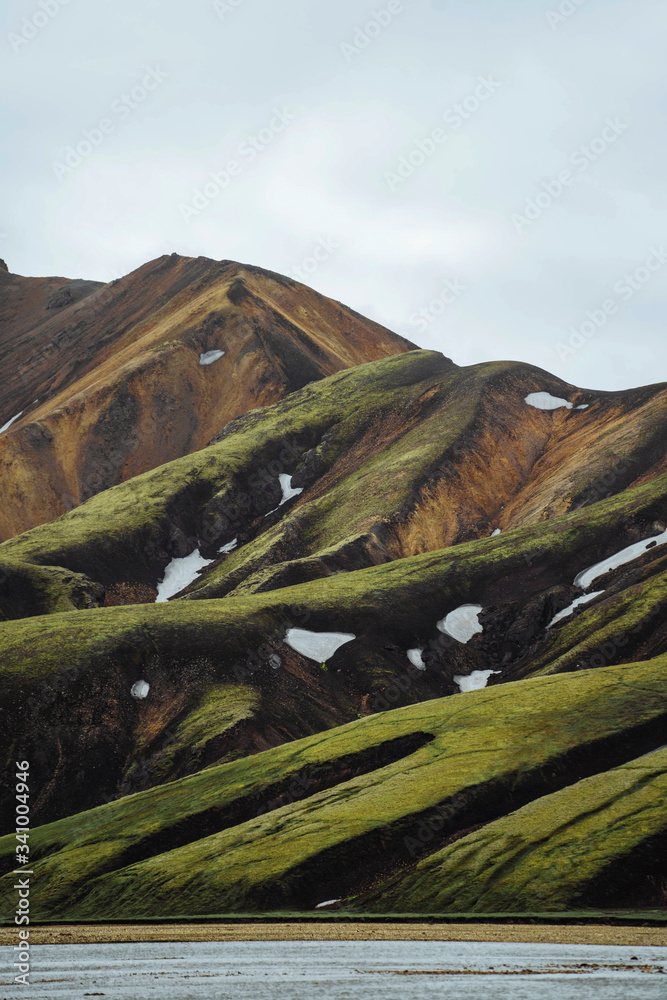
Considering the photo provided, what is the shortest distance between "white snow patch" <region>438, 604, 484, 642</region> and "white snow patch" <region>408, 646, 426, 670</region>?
12.0 ft

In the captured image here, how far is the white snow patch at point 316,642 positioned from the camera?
73.0 m

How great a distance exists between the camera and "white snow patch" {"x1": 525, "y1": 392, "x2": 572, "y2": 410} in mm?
131250

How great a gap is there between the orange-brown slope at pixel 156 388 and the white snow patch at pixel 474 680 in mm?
87638

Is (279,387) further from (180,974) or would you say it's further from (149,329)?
(180,974)

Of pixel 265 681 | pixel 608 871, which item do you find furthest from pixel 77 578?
pixel 608 871

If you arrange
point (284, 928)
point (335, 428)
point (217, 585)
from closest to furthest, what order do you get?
point (284, 928)
point (217, 585)
point (335, 428)

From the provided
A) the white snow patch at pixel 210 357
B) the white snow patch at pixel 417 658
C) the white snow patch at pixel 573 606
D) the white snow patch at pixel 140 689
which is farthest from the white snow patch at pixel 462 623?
the white snow patch at pixel 210 357

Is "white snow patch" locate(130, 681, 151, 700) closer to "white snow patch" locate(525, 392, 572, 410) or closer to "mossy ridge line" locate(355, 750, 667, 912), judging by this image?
"mossy ridge line" locate(355, 750, 667, 912)

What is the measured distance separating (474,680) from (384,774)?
98.4 ft

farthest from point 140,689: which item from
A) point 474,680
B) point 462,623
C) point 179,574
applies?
point 179,574

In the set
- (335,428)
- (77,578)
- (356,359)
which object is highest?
(356,359)

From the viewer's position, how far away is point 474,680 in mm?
74625

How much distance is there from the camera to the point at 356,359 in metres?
189

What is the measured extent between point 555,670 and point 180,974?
48.1 m
